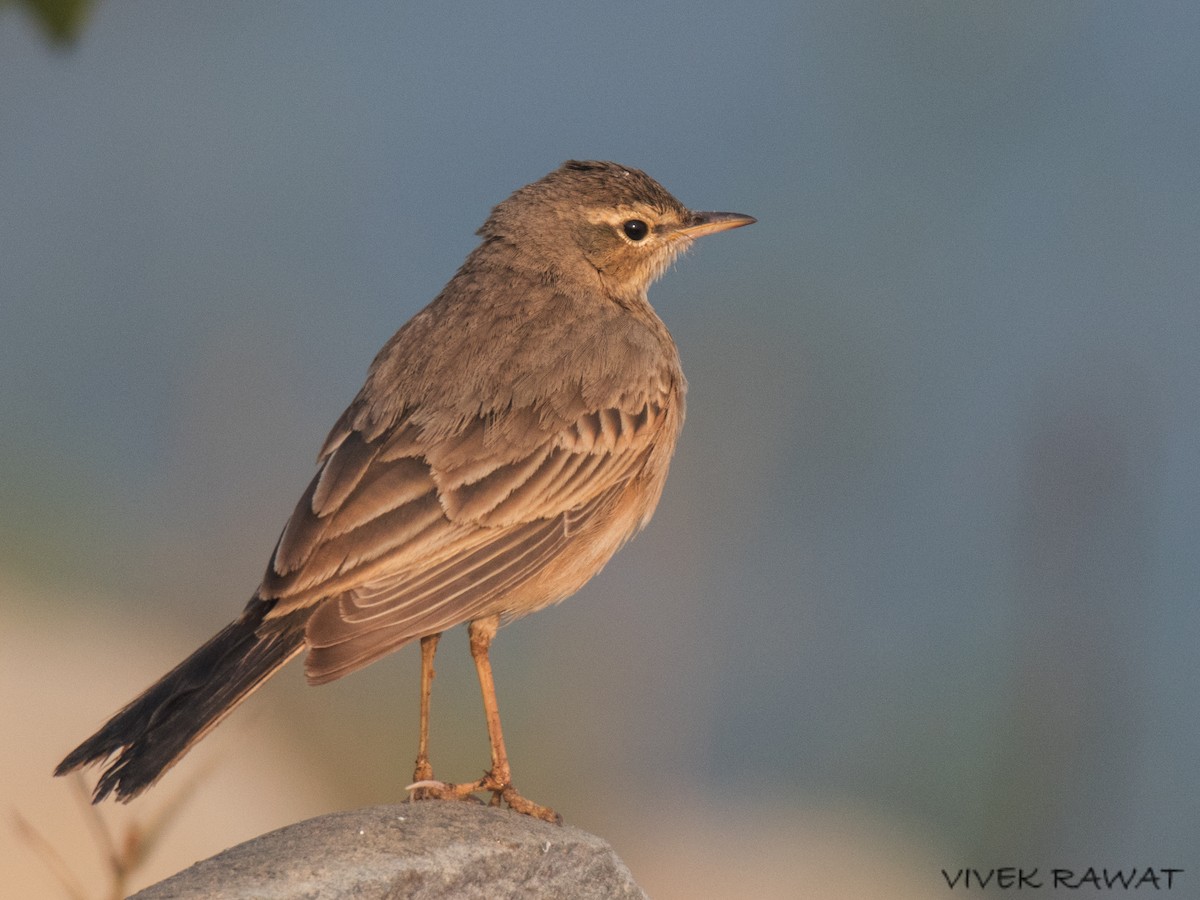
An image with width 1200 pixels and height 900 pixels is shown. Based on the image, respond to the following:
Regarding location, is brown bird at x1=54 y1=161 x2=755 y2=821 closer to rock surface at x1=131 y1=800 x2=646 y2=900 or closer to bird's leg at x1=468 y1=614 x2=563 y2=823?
bird's leg at x1=468 y1=614 x2=563 y2=823

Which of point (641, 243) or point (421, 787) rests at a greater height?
point (641, 243)

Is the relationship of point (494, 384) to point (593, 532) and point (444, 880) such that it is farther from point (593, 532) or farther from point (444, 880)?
point (444, 880)

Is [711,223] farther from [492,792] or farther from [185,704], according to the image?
[185,704]

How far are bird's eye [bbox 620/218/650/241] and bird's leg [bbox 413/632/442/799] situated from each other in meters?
2.08

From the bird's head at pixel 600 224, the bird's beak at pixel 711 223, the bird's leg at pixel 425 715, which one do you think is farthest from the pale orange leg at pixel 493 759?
the bird's beak at pixel 711 223

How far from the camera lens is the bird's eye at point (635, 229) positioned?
22.9ft

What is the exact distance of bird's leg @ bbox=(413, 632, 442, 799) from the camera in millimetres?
5793

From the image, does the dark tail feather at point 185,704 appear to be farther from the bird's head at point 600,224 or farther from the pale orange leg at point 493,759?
the bird's head at point 600,224

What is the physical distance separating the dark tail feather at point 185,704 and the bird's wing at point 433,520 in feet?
0.40

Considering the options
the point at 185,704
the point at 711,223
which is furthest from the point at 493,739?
the point at 711,223

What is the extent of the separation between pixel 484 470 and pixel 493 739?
103cm

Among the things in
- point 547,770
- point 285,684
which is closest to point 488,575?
point 547,770

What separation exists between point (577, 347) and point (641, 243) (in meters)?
0.98

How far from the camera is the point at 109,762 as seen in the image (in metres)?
4.84
